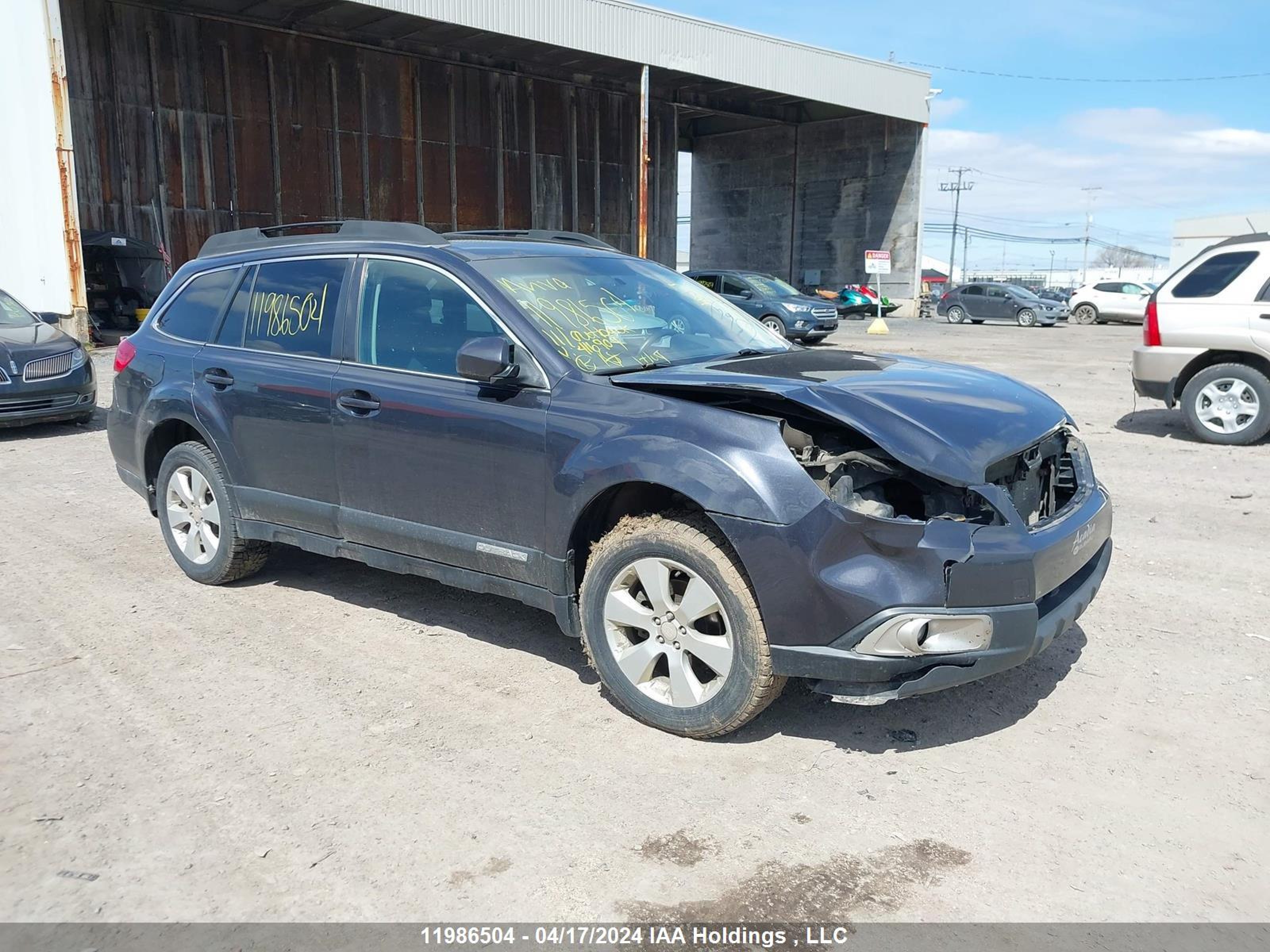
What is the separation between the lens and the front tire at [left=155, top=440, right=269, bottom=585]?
17.7 feet

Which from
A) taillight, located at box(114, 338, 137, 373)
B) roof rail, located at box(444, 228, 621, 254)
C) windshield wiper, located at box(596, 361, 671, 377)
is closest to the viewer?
windshield wiper, located at box(596, 361, 671, 377)

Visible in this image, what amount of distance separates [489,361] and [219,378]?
6.75 ft

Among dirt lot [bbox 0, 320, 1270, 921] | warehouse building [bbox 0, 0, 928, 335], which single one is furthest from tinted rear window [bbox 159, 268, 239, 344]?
warehouse building [bbox 0, 0, 928, 335]

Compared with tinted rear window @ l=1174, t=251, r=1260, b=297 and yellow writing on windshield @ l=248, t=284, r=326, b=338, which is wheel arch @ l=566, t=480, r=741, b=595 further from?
tinted rear window @ l=1174, t=251, r=1260, b=297

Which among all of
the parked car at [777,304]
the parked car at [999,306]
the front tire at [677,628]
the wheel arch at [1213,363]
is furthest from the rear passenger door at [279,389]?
the parked car at [999,306]

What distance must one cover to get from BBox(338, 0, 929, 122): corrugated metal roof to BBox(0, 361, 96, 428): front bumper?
15222 millimetres

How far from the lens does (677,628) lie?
12.2 ft

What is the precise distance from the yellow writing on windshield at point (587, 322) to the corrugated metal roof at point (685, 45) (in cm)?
2126

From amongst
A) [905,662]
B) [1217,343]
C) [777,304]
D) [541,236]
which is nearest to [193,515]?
[541,236]

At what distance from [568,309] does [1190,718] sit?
9.73 ft

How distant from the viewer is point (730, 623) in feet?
11.7

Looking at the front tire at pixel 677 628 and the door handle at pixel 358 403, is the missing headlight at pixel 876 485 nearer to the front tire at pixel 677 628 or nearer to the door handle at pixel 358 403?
the front tire at pixel 677 628

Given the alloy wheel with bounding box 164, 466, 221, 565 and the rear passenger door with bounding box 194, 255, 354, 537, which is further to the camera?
the alloy wheel with bounding box 164, 466, 221, 565

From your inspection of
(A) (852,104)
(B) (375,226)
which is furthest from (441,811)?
(A) (852,104)
